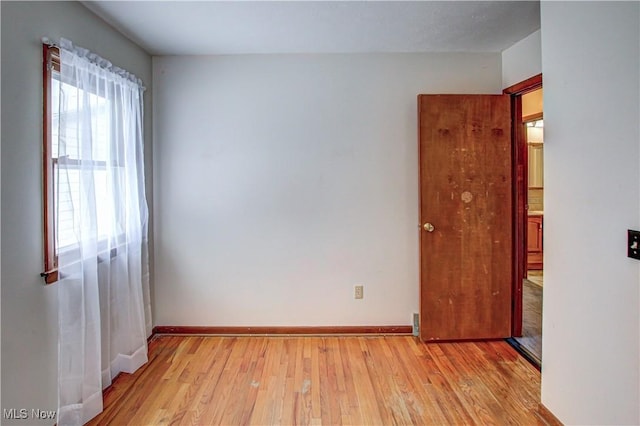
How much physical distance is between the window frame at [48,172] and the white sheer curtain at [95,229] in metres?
0.03

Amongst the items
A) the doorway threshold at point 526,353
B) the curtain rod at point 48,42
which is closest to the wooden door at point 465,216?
the doorway threshold at point 526,353

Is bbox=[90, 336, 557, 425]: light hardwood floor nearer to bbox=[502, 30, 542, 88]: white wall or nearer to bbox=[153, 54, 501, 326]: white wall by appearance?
bbox=[153, 54, 501, 326]: white wall

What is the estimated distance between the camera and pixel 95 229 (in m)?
2.20

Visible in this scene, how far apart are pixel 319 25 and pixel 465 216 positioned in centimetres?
183

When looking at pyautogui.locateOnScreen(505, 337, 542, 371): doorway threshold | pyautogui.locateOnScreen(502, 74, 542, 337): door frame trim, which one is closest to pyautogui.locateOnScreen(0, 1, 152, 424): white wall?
pyautogui.locateOnScreen(505, 337, 542, 371): doorway threshold

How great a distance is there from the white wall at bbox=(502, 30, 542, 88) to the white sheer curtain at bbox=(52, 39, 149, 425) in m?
2.93

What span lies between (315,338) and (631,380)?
214 centimetres

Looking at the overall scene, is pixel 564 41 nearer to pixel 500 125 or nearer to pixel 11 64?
pixel 500 125

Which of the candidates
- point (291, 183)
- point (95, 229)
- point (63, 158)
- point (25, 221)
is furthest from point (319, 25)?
point (25, 221)

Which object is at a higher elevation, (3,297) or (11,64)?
(11,64)

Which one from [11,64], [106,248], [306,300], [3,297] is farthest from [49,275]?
[306,300]

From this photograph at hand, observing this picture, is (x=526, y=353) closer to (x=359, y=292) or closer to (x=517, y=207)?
(x=517, y=207)

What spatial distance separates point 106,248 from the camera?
93.6 inches

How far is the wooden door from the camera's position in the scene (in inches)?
119
